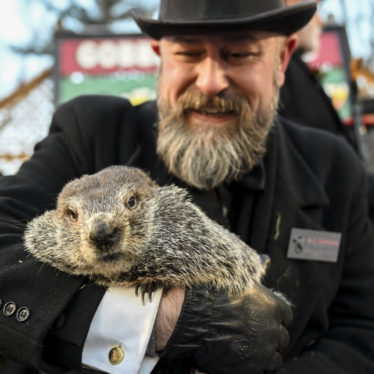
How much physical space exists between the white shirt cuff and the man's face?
872 mm

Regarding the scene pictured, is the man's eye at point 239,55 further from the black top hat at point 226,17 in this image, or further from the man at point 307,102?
the man at point 307,102

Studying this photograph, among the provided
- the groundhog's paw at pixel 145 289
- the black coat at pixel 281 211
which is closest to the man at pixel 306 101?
the black coat at pixel 281 211

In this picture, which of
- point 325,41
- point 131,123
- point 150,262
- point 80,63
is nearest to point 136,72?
point 80,63

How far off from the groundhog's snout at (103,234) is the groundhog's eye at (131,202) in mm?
195

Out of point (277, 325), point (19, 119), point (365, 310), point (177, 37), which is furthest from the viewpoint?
point (19, 119)

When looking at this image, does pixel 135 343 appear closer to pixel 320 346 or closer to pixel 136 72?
pixel 320 346

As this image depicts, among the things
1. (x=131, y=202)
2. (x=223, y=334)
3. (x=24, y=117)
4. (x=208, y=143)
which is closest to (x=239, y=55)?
(x=208, y=143)

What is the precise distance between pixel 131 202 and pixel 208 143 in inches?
32.3

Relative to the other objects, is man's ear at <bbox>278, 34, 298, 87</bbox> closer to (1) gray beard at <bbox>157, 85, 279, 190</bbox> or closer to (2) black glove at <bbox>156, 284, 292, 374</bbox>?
(1) gray beard at <bbox>157, 85, 279, 190</bbox>

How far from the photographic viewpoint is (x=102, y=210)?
78.2 inches

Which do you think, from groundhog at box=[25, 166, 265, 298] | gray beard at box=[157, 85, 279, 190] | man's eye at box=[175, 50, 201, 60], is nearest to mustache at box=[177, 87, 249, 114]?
gray beard at box=[157, 85, 279, 190]

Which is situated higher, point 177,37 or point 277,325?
point 177,37

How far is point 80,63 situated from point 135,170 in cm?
476

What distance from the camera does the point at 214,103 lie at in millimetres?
2732
